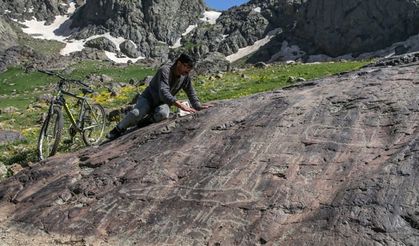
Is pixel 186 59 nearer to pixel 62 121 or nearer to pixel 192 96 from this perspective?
pixel 192 96

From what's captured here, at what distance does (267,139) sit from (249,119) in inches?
43.1

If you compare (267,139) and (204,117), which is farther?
(204,117)

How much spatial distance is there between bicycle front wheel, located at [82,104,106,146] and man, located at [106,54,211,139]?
2.60 meters

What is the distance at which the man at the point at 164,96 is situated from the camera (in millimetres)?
12969

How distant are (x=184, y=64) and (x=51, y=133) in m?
4.68

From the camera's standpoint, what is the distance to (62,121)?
14992 millimetres

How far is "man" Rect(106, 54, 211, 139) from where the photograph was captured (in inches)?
511

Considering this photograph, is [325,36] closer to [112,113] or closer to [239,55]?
[239,55]

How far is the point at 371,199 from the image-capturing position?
7.61 meters

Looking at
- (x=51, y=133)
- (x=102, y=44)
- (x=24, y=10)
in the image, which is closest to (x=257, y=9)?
(x=102, y=44)

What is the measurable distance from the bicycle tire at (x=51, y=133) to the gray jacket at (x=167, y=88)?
2.69 metres

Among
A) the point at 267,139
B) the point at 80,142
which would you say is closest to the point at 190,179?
the point at 267,139

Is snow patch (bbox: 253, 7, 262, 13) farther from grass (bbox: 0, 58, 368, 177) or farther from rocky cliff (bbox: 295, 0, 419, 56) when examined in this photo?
grass (bbox: 0, 58, 368, 177)

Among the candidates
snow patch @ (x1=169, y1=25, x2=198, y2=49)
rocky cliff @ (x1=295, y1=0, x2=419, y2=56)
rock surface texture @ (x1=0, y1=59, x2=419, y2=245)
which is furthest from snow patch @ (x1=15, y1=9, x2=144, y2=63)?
rock surface texture @ (x1=0, y1=59, x2=419, y2=245)
